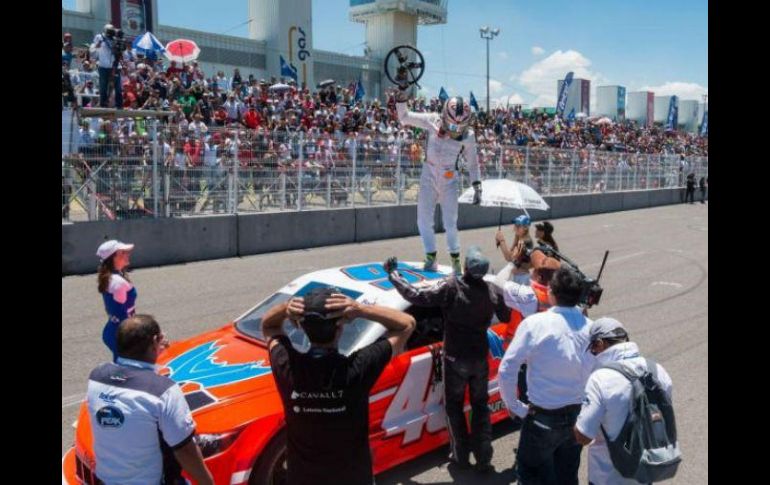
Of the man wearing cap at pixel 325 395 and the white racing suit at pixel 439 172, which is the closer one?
the man wearing cap at pixel 325 395

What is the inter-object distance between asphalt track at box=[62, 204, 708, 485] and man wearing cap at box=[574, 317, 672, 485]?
139cm

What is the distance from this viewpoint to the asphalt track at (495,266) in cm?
535

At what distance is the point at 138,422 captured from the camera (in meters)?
2.85

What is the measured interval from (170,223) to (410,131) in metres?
12.7

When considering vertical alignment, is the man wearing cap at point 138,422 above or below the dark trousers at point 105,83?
below

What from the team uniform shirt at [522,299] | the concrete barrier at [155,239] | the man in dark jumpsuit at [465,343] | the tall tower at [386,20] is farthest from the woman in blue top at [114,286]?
the tall tower at [386,20]

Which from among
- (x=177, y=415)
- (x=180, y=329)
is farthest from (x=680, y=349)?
(x=177, y=415)

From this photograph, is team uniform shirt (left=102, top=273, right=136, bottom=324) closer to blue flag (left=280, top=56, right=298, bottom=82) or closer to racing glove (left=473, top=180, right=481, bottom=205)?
racing glove (left=473, top=180, right=481, bottom=205)

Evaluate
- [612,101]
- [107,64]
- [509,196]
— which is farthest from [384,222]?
[612,101]

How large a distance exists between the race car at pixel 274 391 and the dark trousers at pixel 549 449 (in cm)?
99

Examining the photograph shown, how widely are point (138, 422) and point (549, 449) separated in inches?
90.6

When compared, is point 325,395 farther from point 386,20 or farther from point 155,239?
point 386,20

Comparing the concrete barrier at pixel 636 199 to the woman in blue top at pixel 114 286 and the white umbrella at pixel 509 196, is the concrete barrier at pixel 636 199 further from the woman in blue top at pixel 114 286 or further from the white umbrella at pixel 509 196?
the woman in blue top at pixel 114 286
